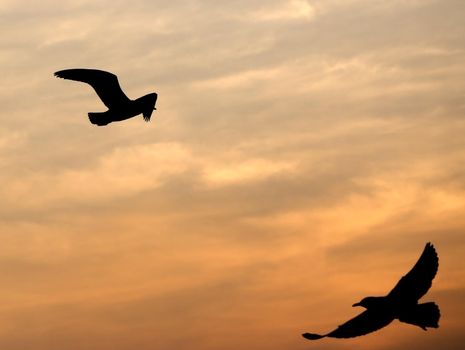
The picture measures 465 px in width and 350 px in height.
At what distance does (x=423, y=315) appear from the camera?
2564 centimetres

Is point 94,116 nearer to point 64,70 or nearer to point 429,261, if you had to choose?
point 64,70

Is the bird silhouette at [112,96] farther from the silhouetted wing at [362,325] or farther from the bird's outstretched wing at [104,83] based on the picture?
the silhouetted wing at [362,325]

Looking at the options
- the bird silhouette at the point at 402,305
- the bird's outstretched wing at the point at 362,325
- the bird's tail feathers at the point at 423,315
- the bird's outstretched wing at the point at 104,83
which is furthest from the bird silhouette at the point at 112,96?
the bird's tail feathers at the point at 423,315

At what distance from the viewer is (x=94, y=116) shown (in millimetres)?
33344

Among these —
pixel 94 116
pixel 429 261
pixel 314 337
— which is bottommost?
pixel 314 337

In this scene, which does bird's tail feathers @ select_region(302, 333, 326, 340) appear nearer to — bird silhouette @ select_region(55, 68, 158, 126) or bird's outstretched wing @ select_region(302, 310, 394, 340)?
bird's outstretched wing @ select_region(302, 310, 394, 340)

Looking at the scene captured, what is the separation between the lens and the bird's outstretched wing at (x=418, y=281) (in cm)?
2652

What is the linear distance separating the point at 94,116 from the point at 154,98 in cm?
203

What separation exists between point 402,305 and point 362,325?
4.72 ft

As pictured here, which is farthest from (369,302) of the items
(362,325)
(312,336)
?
(312,336)

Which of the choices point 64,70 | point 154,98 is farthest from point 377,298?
point 64,70

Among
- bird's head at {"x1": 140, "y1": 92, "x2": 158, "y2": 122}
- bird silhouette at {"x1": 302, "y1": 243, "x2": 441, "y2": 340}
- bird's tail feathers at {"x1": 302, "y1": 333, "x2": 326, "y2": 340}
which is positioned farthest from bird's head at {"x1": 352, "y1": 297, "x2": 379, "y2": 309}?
bird's head at {"x1": 140, "y1": 92, "x2": 158, "y2": 122}

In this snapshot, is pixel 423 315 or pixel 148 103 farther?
pixel 148 103

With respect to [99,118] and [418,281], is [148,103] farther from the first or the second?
[418,281]
